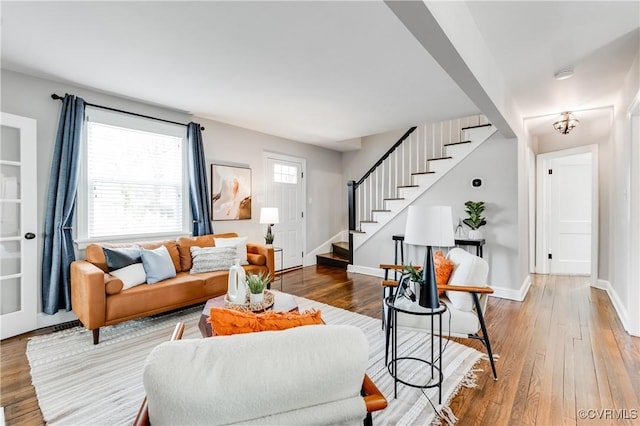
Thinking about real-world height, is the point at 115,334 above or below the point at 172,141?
below

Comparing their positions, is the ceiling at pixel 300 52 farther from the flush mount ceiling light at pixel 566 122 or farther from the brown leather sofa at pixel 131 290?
the brown leather sofa at pixel 131 290

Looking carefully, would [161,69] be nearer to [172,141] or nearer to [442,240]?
[172,141]

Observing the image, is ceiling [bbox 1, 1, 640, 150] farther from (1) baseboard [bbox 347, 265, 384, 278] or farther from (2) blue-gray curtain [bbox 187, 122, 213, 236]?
(1) baseboard [bbox 347, 265, 384, 278]

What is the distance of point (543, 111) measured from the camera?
3.96 meters

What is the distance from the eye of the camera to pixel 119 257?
302cm

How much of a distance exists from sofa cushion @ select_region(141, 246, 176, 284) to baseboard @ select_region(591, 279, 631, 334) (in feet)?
15.1

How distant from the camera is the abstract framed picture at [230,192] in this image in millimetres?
4523

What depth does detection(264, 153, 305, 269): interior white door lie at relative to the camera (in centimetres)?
544

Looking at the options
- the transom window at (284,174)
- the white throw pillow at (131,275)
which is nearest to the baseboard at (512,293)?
the transom window at (284,174)

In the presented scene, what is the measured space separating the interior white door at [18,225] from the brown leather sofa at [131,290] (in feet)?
1.27

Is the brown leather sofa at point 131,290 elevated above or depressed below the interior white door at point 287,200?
below

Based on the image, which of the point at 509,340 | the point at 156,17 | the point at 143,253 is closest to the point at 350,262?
the point at 509,340

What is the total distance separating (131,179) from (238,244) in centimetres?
153

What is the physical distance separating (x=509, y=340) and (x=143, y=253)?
12.1ft
